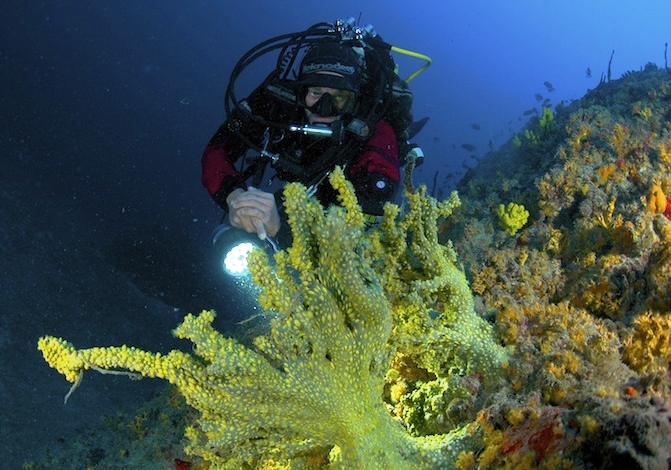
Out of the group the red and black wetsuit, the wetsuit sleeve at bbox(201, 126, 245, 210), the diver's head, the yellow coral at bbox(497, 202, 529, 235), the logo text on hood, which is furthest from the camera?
the logo text on hood

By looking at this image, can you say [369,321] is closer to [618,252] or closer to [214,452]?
[214,452]

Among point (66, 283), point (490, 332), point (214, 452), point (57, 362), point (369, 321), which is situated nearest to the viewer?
point (57, 362)

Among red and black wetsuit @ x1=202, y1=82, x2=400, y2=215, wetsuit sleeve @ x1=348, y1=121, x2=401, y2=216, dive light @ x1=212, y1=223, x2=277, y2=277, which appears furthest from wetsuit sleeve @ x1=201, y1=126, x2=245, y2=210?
wetsuit sleeve @ x1=348, y1=121, x2=401, y2=216

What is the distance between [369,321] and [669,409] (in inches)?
44.7

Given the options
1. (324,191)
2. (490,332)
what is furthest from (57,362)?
(324,191)

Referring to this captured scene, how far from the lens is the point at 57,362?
1715 mm

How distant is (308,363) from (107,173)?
2899cm

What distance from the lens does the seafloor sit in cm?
164

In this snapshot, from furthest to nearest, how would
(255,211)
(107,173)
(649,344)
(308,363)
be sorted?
(107,173), (255,211), (649,344), (308,363)

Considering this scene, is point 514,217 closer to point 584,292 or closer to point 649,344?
point 584,292

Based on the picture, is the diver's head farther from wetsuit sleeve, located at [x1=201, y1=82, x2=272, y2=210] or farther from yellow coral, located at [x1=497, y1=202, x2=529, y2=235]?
yellow coral, located at [x1=497, y1=202, x2=529, y2=235]

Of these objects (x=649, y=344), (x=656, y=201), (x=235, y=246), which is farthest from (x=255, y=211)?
(x=656, y=201)

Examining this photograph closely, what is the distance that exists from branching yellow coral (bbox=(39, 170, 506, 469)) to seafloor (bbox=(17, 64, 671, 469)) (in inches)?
13.1

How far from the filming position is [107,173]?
2662 centimetres
